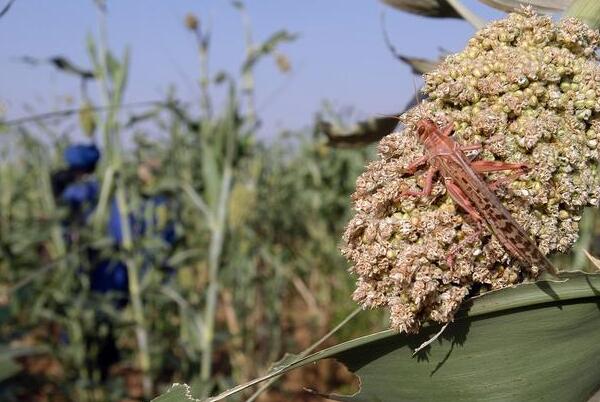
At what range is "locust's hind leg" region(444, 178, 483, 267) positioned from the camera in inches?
24.6

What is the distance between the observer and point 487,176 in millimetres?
657

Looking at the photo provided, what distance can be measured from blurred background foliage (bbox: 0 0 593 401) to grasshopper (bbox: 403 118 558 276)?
533mm

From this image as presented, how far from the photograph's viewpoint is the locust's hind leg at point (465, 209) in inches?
24.6

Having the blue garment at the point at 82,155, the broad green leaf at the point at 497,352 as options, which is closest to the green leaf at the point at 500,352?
the broad green leaf at the point at 497,352

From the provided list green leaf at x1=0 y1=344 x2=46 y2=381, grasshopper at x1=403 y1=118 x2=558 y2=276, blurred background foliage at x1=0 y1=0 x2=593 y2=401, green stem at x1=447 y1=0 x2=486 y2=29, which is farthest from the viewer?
blurred background foliage at x1=0 y1=0 x2=593 y2=401

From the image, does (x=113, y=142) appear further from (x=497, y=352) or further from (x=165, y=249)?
(x=497, y=352)

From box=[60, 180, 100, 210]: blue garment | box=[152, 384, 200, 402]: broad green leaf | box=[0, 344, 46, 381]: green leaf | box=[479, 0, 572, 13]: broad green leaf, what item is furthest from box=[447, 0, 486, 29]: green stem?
box=[60, 180, 100, 210]: blue garment

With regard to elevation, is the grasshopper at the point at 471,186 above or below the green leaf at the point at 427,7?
below

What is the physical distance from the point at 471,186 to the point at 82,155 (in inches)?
169

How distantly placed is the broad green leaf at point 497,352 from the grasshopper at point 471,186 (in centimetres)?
4

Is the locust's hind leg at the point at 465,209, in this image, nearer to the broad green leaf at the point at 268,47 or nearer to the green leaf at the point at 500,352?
the green leaf at the point at 500,352

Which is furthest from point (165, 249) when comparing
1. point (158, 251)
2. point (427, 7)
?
point (427, 7)

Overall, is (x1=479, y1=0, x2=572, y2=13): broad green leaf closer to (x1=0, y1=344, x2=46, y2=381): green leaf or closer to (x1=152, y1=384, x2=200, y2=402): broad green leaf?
(x1=152, y1=384, x2=200, y2=402): broad green leaf

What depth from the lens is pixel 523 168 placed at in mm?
654
